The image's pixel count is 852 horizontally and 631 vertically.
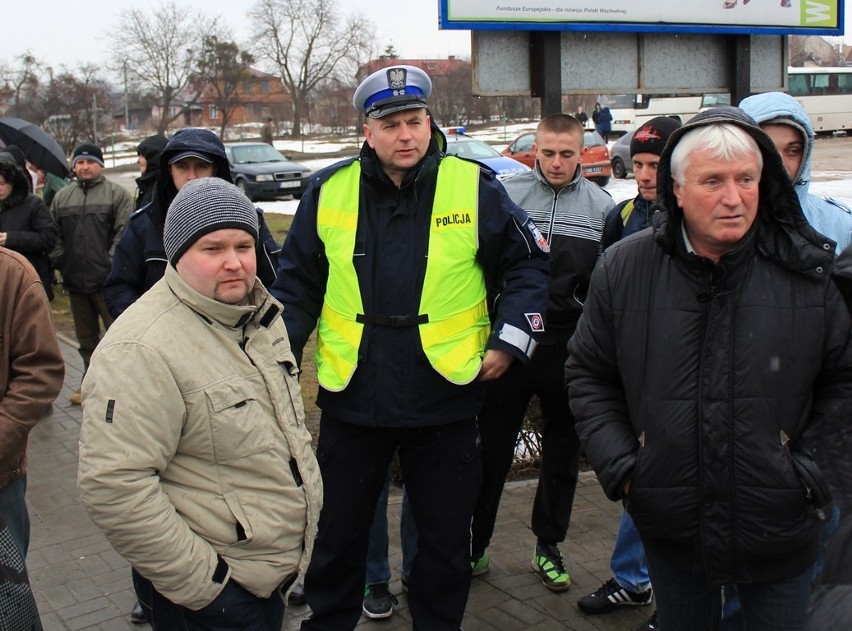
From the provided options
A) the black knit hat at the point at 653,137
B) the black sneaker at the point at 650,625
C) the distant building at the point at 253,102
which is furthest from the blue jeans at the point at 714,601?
the distant building at the point at 253,102

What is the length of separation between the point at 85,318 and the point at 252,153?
722 inches

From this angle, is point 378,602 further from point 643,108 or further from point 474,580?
point 643,108

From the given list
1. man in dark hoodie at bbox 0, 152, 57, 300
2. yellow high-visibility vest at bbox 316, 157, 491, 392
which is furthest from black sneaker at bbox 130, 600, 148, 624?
man in dark hoodie at bbox 0, 152, 57, 300

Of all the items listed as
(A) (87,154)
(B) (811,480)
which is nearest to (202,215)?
(B) (811,480)

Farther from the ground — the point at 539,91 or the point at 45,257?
the point at 539,91

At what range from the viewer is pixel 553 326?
13.3ft

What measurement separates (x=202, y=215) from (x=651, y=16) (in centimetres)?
522

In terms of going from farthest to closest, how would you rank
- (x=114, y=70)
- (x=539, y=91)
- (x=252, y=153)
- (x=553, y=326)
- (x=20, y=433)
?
(x=114, y=70)
(x=252, y=153)
(x=539, y=91)
(x=553, y=326)
(x=20, y=433)

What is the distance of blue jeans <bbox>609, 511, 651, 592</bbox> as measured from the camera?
3.86 m

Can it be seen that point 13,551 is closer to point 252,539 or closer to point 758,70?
point 252,539

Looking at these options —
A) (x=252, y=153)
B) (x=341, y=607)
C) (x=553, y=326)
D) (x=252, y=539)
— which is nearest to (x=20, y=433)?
(x=252, y=539)

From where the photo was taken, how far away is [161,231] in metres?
4.07

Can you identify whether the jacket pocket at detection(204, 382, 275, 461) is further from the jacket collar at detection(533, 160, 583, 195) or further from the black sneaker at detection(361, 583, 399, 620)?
the jacket collar at detection(533, 160, 583, 195)

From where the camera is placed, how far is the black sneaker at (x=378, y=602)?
3904 millimetres
